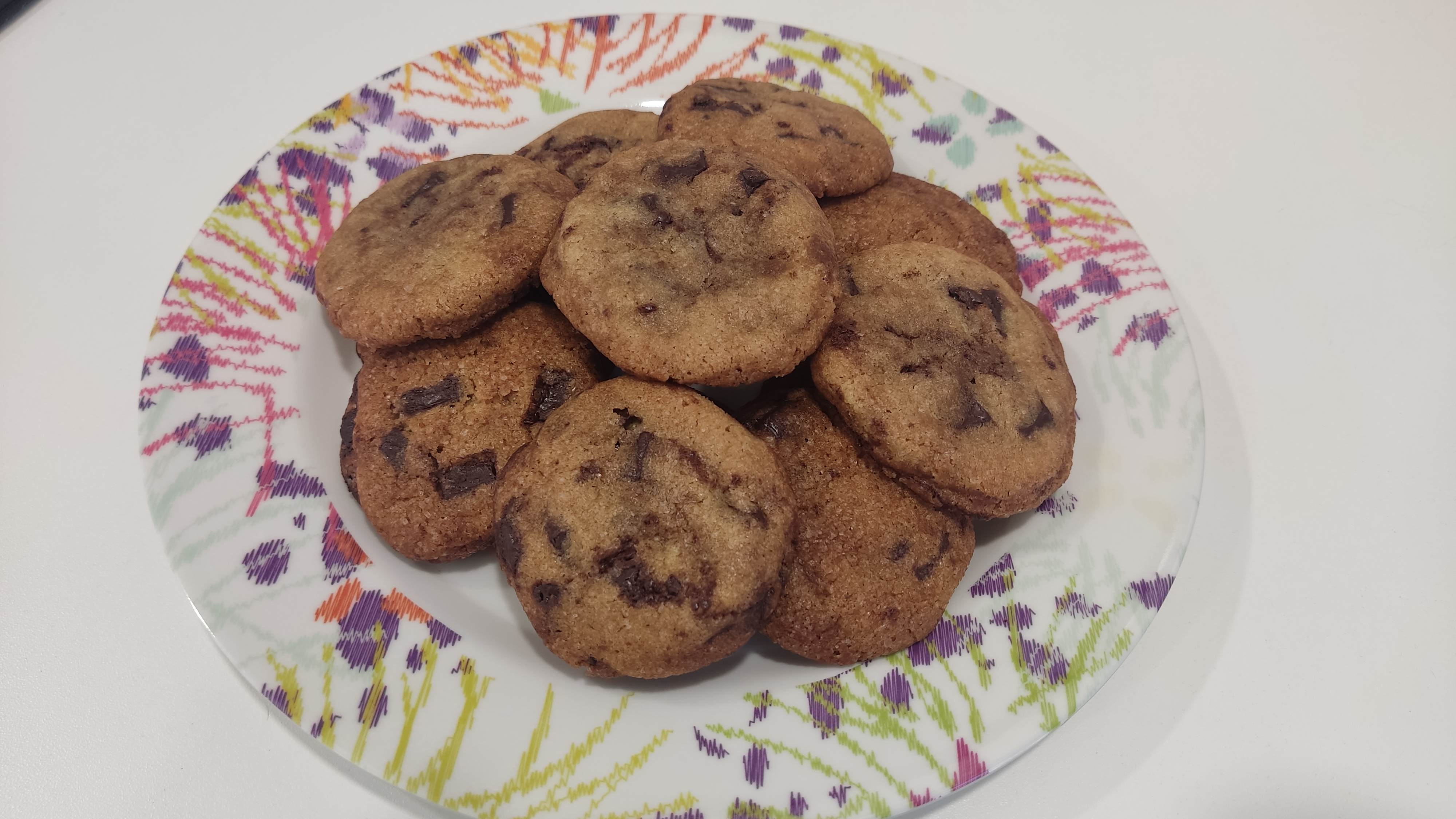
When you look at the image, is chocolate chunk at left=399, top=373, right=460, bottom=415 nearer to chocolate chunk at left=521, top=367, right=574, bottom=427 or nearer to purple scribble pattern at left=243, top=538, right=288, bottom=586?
chocolate chunk at left=521, top=367, right=574, bottom=427

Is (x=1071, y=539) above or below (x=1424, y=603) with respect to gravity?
above

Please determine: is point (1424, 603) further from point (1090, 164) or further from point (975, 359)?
point (1090, 164)

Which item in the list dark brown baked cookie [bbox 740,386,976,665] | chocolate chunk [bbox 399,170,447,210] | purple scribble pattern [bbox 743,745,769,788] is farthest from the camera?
chocolate chunk [bbox 399,170,447,210]

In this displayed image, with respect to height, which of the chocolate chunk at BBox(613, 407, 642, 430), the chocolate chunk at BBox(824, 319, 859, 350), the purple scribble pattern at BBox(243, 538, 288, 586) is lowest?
the purple scribble pattern at BBox(243, 538, 288, 586)

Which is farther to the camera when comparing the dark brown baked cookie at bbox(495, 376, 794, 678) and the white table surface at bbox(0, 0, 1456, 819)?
the white table surface at bbox(0, 0, 1456, 819)

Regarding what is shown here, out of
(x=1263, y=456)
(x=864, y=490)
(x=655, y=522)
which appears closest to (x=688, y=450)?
(x=655, y=522)

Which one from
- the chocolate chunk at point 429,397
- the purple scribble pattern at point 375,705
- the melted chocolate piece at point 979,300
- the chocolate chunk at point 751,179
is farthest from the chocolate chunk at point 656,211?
the purple scribble pattern at point 375,705

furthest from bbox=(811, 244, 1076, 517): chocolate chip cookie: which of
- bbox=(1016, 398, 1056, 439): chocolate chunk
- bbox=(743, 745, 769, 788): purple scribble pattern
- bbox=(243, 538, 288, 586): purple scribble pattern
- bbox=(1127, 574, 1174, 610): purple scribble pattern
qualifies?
bbox=(243, 538, 288, 586): purple scribble pattern
